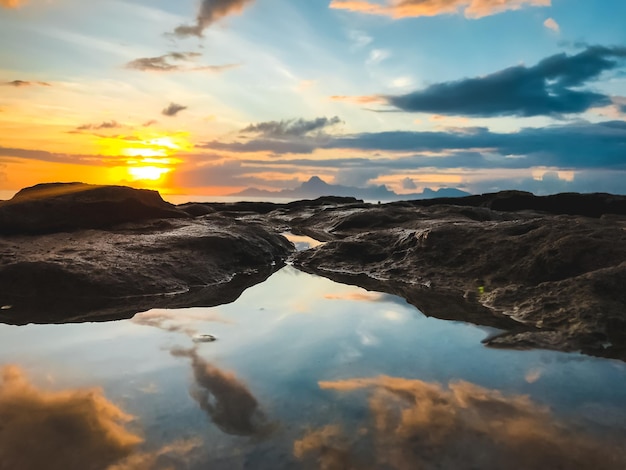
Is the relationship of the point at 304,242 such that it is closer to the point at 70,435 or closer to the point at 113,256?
the point at 113,256

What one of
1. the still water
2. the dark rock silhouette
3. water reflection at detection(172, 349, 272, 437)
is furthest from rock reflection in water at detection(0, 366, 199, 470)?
the dark rock silhouette

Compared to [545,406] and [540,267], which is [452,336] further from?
[540,267]

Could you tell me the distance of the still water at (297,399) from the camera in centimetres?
261

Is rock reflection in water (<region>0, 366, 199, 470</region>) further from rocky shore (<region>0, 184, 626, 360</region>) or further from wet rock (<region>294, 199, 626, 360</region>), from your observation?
wet rock (<region>294, 199, 626, 360</region>)

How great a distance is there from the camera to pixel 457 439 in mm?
2762

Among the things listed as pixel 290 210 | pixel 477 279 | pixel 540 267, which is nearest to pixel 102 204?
pixel 477 279

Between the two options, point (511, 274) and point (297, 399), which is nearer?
point (297, 399)

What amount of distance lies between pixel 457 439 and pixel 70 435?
2.30 metres

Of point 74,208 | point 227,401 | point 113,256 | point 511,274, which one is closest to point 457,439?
point 227,401

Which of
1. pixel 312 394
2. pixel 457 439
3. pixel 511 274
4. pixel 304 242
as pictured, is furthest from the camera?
pixel 304 242

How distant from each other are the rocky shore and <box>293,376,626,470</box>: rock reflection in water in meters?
1.68

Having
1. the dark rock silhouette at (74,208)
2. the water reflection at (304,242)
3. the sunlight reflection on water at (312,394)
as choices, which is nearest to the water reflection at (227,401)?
the sunlight reflection on water at (312,394)

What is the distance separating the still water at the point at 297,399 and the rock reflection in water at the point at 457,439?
11 millimetres

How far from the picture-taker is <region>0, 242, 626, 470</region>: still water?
2605mm
